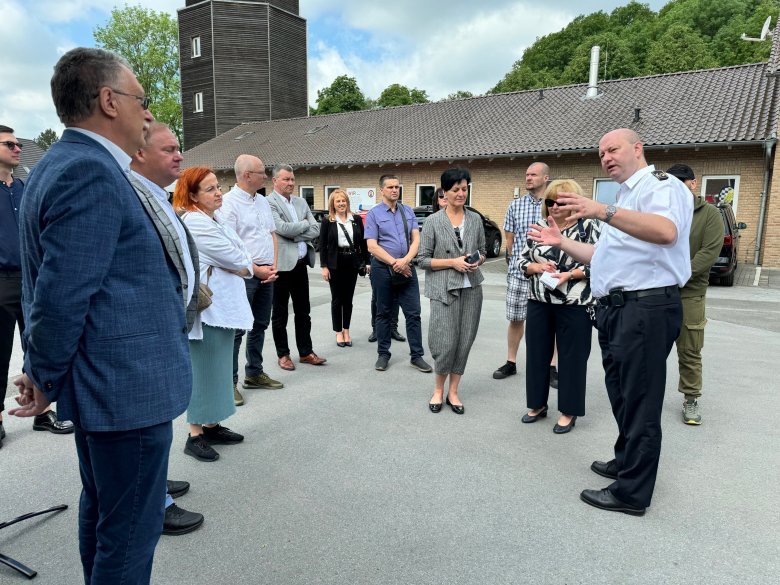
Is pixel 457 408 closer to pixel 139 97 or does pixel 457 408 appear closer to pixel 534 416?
pixel 534 416

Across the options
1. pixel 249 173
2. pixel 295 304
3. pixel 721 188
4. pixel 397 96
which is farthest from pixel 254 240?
pixel 397 96

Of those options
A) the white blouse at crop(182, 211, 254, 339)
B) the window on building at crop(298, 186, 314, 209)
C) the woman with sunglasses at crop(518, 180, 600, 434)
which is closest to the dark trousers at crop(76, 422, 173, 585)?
the white blouse at crop(182, 211, 254, 339)

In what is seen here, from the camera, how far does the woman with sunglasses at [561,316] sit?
3.82m

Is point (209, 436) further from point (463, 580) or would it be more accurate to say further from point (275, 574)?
point (463, 580)

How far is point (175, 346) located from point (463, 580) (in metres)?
1.62

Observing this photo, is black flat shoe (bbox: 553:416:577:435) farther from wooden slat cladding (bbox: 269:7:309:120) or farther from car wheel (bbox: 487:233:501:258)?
wooden slat cladding (bbox: 269:7:309:120)

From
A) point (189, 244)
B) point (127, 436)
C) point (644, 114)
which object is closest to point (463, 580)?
point (127, 436)

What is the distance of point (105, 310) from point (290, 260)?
12.4 ft

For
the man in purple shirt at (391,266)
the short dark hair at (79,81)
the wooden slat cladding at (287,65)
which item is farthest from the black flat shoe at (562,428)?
the wooden slat cladding at (287,65)

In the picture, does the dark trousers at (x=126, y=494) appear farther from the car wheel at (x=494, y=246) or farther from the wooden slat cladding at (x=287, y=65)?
the wooden slat cladding at (x=287, y=65)

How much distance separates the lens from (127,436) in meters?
1.69

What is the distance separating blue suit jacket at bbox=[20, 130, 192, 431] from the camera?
1501mm

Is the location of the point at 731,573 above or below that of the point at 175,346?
below

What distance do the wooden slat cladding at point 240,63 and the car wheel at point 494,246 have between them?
22.5 meters
